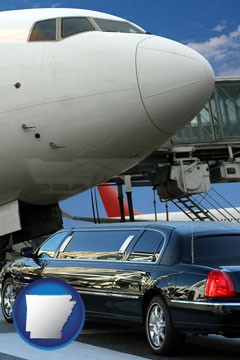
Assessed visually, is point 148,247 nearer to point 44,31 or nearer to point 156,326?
point 156,326

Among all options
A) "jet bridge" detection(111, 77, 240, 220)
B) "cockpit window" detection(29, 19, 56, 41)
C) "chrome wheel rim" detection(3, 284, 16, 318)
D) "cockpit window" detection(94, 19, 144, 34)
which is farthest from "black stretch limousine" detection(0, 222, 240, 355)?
"jet bridge" detection(111, 77, 240, 220)

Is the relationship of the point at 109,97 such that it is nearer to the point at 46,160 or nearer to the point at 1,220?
the point at 46,160

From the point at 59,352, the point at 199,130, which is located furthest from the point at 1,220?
the point at 199,130

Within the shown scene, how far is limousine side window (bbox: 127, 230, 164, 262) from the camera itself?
6.86m

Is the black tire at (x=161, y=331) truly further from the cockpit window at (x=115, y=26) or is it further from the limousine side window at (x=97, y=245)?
the cockpit window at (x=115, y=26)

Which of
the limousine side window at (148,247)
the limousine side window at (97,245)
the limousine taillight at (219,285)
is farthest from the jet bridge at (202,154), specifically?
the limousine taillight at (219,285)

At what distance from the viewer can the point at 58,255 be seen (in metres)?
8.41

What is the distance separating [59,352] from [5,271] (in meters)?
3.32

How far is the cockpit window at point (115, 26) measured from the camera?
1036 cm

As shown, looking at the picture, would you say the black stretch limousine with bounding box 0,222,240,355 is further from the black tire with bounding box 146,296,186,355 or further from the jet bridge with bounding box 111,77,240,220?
the jet bridge with bounding box 111,77,240,220

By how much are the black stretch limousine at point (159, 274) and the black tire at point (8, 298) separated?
2.51 ft

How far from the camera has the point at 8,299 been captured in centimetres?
921

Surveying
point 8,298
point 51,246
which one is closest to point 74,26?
point 51,246

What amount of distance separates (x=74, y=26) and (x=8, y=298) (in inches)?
174
